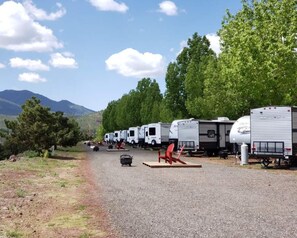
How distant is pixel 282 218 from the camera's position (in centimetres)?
1003

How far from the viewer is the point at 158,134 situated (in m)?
53.8

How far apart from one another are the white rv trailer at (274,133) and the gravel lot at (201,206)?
5.38 metres

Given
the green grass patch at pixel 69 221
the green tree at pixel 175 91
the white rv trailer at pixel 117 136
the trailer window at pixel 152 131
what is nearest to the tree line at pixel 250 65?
the green tree at pixel 175 91

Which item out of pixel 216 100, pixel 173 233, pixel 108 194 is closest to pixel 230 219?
pixel 173 233

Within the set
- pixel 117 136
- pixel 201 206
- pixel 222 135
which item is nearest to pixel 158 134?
pixel 222 135

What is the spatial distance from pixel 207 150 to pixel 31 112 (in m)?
16.0

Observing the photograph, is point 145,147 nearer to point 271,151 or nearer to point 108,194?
point 271,151

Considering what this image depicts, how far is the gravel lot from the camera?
8.92 m

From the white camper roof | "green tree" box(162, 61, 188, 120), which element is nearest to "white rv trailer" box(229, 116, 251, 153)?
the white camper roof

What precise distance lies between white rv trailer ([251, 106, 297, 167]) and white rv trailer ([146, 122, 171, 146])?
90.3ft

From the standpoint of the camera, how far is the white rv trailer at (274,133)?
942 inches

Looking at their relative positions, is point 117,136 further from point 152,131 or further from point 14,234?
point 14,234

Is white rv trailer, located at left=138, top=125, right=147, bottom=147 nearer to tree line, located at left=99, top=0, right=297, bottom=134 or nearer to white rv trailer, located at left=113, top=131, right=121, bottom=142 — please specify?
tree line, located at left=99, top=0, right=297, bottom=134

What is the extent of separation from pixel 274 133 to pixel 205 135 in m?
13.2
